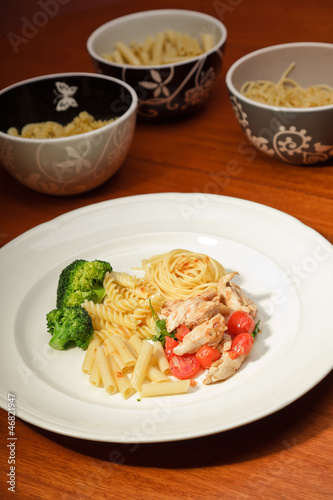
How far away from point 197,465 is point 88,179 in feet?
4.98

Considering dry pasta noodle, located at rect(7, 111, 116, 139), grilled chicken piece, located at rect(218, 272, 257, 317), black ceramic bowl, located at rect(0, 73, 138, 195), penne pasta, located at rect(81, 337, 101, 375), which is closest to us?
penne pasta, located at rect(81, 337, 101, 375)

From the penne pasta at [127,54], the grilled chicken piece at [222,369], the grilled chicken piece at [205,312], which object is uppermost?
the penne pasta at [127,54]

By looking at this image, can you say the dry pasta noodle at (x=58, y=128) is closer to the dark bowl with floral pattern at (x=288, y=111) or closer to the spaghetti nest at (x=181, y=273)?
the dark bowl with floral pattern at (x=288, y=111)

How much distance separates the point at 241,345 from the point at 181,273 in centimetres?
54

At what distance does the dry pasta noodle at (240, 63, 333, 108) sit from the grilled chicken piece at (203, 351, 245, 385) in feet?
5.32

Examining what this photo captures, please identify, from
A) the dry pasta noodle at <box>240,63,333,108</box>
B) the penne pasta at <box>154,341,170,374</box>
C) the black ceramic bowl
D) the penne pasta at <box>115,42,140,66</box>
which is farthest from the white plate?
the penne pasta at <box>115,42,140,66</box>

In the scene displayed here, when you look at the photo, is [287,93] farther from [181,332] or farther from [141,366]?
[141,366]

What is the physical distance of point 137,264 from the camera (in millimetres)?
2479

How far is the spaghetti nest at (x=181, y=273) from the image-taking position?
2.32 metres

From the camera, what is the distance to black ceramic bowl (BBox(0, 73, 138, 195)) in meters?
2.67

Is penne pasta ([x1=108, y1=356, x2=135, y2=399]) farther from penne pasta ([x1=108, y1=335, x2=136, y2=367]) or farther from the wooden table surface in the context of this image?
the wooden table surface

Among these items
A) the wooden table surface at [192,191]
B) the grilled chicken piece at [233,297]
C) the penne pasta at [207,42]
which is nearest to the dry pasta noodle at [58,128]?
the wooden table surface at [192,191]

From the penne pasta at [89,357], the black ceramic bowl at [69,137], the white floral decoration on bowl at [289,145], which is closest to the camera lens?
the penne pasta at [89,357]

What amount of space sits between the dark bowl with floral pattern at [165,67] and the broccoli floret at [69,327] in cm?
150
